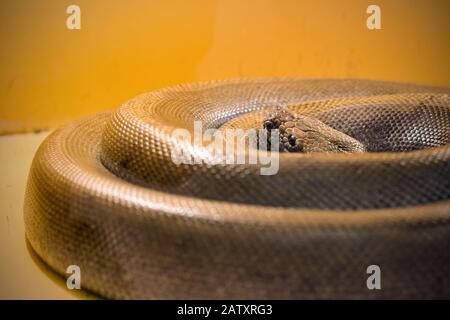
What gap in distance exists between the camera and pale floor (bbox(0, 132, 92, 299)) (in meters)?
2.72

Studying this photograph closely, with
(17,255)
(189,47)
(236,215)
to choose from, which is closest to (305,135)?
(236,215)

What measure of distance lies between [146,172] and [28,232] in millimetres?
748

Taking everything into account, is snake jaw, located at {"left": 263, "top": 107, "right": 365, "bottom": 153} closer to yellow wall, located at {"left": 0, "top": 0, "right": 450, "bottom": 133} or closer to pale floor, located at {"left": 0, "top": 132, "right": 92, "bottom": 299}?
pale floor, located at {"left": 0, "top": 132, "right": 92, "bottom": 299}

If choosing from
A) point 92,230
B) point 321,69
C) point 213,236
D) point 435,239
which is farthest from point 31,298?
point 321,69

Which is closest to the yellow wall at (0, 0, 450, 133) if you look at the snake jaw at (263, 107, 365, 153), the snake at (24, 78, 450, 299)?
the snake at (24, 78, 450, 299)

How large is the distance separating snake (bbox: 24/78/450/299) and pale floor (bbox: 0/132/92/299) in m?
0.08

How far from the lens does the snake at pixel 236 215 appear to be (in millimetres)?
2260

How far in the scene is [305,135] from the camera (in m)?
3.68

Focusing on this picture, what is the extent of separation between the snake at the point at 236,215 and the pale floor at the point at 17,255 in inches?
3.1

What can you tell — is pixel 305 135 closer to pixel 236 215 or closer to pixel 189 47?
pixel 236 215

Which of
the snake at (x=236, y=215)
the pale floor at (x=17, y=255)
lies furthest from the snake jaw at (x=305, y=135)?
the pale floor at (x=17, y=255)

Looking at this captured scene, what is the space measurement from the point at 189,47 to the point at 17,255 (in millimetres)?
2816

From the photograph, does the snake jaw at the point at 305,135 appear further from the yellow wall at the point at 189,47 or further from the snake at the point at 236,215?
the yellow wall at the point at 189,47
